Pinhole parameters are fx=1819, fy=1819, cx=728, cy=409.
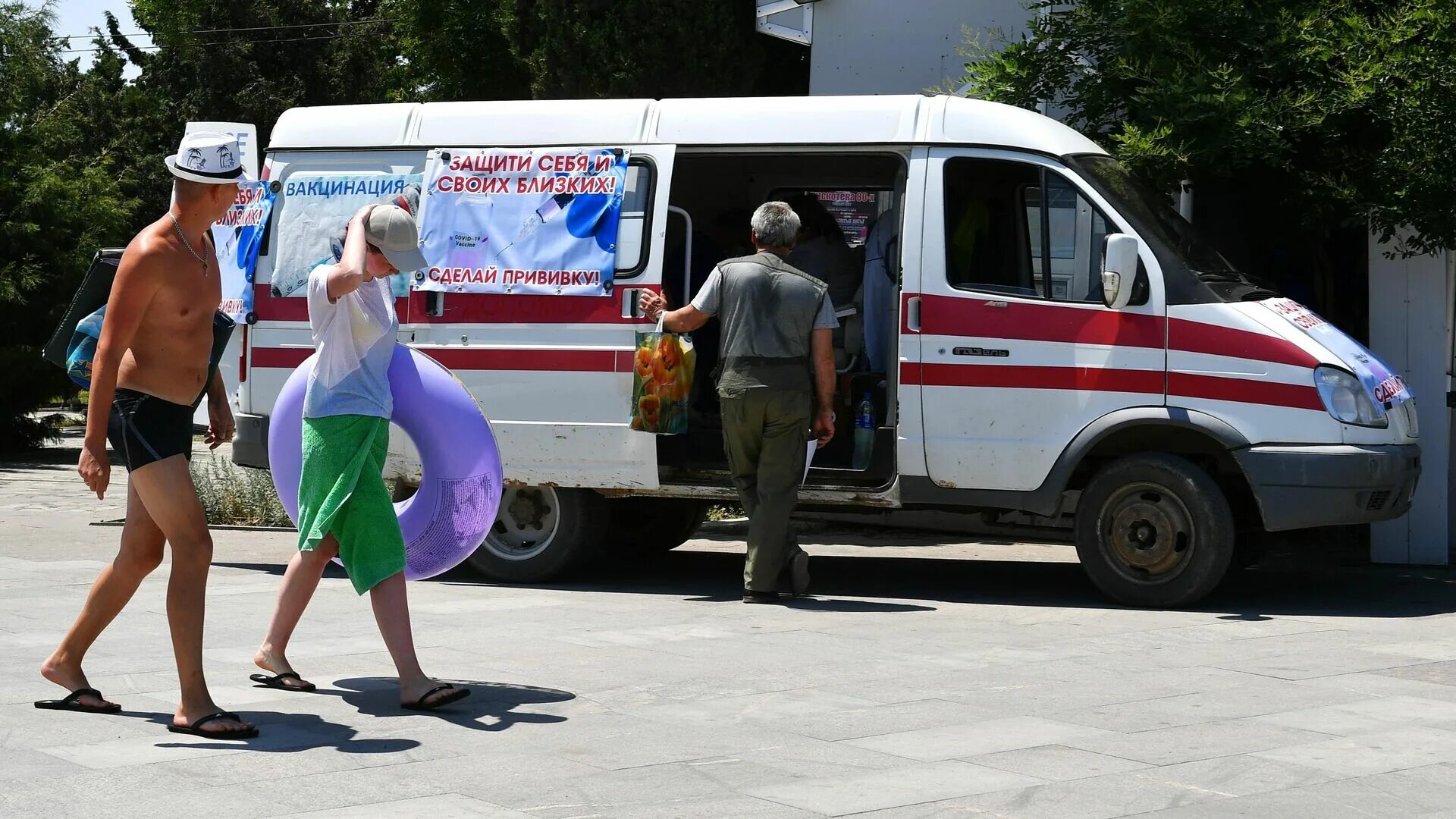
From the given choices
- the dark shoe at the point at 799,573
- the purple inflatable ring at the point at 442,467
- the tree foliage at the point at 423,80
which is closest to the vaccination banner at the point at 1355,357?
the dark shoe at the point at 799,573

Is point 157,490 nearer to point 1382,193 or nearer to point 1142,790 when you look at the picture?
point 1142,790

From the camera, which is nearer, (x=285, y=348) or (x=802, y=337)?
(x=802, y=337)

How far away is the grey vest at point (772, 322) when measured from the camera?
9.20m

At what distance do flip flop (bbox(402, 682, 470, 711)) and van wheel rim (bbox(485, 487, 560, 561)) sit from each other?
12.3 ft

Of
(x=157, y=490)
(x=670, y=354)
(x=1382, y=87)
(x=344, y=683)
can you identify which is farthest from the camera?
(x=1382, y=87)

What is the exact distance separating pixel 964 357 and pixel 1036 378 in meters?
0.38

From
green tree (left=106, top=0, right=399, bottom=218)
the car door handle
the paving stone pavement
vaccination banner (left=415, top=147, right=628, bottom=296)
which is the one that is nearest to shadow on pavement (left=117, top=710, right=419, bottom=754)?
the paving stone pavement

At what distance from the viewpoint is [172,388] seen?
6051 mm

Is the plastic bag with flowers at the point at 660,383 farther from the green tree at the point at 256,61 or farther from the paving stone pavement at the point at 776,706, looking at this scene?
the green tree at the point at 256,61

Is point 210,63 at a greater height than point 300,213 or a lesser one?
greater

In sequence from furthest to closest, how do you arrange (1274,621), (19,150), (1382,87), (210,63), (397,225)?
(210,63) < (19,150) < (1382,87) < (1274,621) < (397,225)

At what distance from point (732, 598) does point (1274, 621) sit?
2.76 meters

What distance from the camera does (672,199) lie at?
34.8 feet

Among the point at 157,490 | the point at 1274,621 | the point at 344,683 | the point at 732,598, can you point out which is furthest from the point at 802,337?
the point at 157,490
